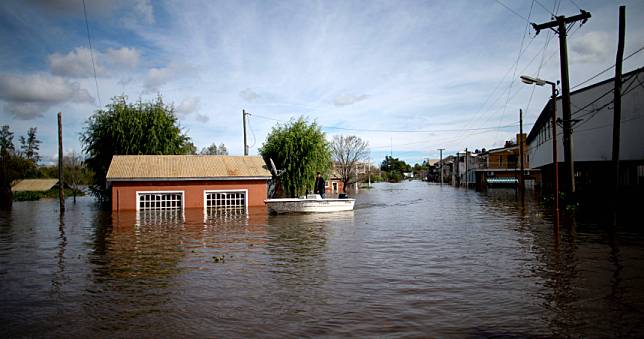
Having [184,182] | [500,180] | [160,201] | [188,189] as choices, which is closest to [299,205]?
[188,189]

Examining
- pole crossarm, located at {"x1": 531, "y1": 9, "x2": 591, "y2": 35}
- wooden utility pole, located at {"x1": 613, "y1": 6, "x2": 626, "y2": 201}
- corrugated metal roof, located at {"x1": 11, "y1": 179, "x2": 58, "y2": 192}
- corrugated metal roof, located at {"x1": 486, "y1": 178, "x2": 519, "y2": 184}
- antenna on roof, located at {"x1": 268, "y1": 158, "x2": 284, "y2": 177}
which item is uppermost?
pole crossarm, located at {"x1": 531, "y1": 9, "x2": 591, "y2": 35}

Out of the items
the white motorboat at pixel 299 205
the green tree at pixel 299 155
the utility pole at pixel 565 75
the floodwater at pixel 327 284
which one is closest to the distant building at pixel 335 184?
the green tree at pixel 299 155

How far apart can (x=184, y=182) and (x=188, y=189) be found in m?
0.53

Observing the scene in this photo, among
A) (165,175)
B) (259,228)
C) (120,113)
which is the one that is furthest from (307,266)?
(120,113)

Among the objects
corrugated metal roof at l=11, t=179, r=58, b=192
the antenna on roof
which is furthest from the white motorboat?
corrugated metal roof at l=11, t=179, r=58, b=192

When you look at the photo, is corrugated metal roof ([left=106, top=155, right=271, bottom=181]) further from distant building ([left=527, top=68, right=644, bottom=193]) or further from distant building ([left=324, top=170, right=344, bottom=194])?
distant building ([left=324, top=170, right=344, bottom=194])

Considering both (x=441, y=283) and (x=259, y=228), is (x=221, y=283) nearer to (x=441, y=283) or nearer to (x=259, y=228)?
(x=441, y=283)

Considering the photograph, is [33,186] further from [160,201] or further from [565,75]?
[565,75]

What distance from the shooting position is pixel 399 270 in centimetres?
1006

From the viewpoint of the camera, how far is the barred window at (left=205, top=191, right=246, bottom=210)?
96.5 ft

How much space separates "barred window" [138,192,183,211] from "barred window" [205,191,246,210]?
72.8 inches

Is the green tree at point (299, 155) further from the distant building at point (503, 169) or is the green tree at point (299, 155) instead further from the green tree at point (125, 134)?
the distant building at point (503, 169)

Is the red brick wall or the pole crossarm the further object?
the red brick wall

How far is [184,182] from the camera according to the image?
1134 inches
